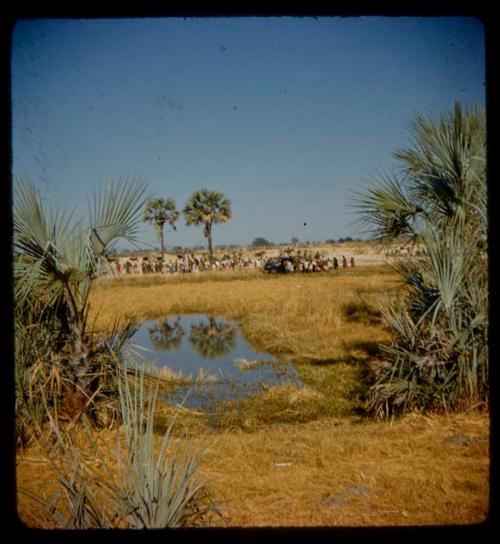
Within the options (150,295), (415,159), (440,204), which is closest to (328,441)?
(440,204)

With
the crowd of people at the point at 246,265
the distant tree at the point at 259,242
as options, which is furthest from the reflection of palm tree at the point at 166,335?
the distant tree at the point at 259,242

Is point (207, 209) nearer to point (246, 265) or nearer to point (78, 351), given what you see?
point (246, 265)

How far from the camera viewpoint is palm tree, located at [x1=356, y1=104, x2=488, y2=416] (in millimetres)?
5160

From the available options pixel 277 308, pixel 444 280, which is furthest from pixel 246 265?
pixel 444 280

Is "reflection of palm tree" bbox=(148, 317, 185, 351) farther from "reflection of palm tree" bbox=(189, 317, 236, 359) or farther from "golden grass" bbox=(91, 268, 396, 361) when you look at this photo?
"golden grass" bbox=(91, 268, 396, 361)

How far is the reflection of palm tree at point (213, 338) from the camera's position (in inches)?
509

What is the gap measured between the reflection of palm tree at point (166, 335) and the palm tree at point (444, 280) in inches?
361

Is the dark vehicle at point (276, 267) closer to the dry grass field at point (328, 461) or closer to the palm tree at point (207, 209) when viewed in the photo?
the palm tree at point (207, 209)

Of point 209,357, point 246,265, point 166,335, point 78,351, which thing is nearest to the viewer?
point 78,351

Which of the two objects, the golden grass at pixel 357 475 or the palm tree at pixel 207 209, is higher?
the palm tree at pixel 207 209

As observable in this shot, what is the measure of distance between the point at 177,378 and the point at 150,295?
12.7 m

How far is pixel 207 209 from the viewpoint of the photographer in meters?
38.4

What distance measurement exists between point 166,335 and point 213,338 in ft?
6.89

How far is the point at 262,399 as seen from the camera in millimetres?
7797
